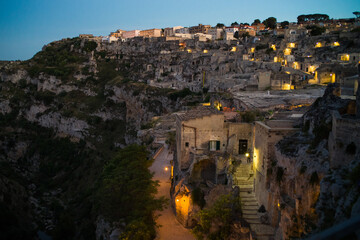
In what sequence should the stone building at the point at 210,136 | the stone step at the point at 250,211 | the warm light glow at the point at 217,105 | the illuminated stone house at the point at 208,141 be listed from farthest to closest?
the warm light glow at the point at 217,105 → the stone building at the point at 210,136 → the illuminated stone house at the point at 208,141 → the stone step at the point at 250,211

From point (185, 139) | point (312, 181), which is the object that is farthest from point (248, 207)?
point (312, 181)

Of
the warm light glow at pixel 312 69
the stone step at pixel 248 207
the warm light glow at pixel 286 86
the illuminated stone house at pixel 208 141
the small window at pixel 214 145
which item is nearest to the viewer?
the stone step at pixel 248 207

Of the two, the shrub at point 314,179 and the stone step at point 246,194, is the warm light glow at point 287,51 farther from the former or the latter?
the shrub at point 314,179

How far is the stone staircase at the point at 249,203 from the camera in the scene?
647 inches

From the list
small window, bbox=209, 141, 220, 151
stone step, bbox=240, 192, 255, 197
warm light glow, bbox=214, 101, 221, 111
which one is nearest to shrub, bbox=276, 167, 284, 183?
stone step, bbox=240, 192, 255, 197

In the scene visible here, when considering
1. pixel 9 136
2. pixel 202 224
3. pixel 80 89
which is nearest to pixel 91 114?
pixel 80 89

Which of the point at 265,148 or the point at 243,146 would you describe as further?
the point at 243,146

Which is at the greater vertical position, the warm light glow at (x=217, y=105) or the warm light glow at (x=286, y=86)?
the warm light glow at (x=286, y=86)

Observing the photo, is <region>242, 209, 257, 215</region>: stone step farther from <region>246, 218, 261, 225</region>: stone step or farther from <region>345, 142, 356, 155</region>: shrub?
<region>345, 142, 356, 155</region>: shrub

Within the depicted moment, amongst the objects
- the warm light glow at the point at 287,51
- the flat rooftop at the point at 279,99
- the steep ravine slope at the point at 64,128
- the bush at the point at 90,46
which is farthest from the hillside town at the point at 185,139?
the warm light glow at the point at 287,51

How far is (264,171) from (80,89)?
72.9 metres

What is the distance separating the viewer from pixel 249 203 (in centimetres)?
1911

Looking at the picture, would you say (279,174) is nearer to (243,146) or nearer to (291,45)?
(243,146)

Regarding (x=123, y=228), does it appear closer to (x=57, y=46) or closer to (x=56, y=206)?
(x=56, y=206)
